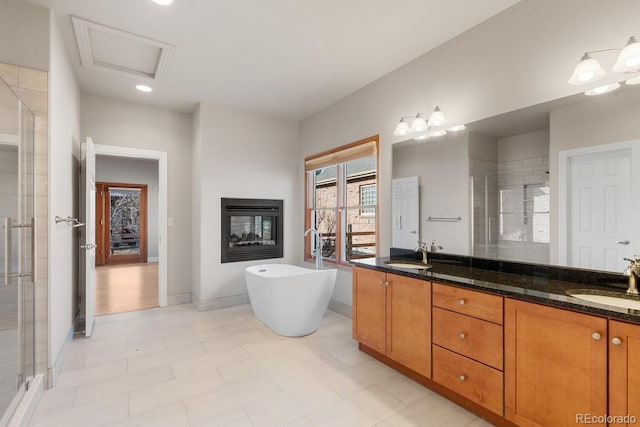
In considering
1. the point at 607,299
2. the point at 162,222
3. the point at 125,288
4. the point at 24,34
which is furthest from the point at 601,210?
the point at 125,288

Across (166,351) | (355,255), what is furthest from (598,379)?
(166,351)

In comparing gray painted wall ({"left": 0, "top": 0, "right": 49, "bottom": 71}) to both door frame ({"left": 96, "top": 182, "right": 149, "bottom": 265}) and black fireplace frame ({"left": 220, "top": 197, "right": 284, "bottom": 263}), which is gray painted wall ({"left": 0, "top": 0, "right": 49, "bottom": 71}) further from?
door frame ({"left": 96, "top": 182, "right": 149, "bottom": 265})

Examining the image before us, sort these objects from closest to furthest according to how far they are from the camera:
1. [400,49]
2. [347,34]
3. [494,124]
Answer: [494,124]
[347,34]
[400,49]

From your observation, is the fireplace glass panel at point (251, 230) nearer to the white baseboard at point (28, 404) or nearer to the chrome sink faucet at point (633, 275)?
the white baseboard at point (28, 404)

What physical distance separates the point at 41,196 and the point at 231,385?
185 cm

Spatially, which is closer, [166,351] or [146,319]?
[166,351]

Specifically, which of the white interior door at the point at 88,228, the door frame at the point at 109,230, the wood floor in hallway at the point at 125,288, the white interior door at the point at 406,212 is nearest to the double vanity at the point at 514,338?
the white interior door at the point at 406,212

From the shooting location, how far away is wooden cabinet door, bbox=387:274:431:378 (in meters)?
2.05

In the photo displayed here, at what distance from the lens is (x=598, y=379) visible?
4.25 feet

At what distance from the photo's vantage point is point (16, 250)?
1.81 meters

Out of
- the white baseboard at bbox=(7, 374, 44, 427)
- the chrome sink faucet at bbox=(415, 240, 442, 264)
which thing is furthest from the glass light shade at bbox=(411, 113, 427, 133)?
the white baseboard at bbox=(7, 374, 44, 427)

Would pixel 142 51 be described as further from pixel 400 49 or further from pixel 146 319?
pixel 146 319

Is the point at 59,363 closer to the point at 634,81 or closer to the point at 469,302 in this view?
the point at 469,302

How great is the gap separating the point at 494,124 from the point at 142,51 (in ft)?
9.93
